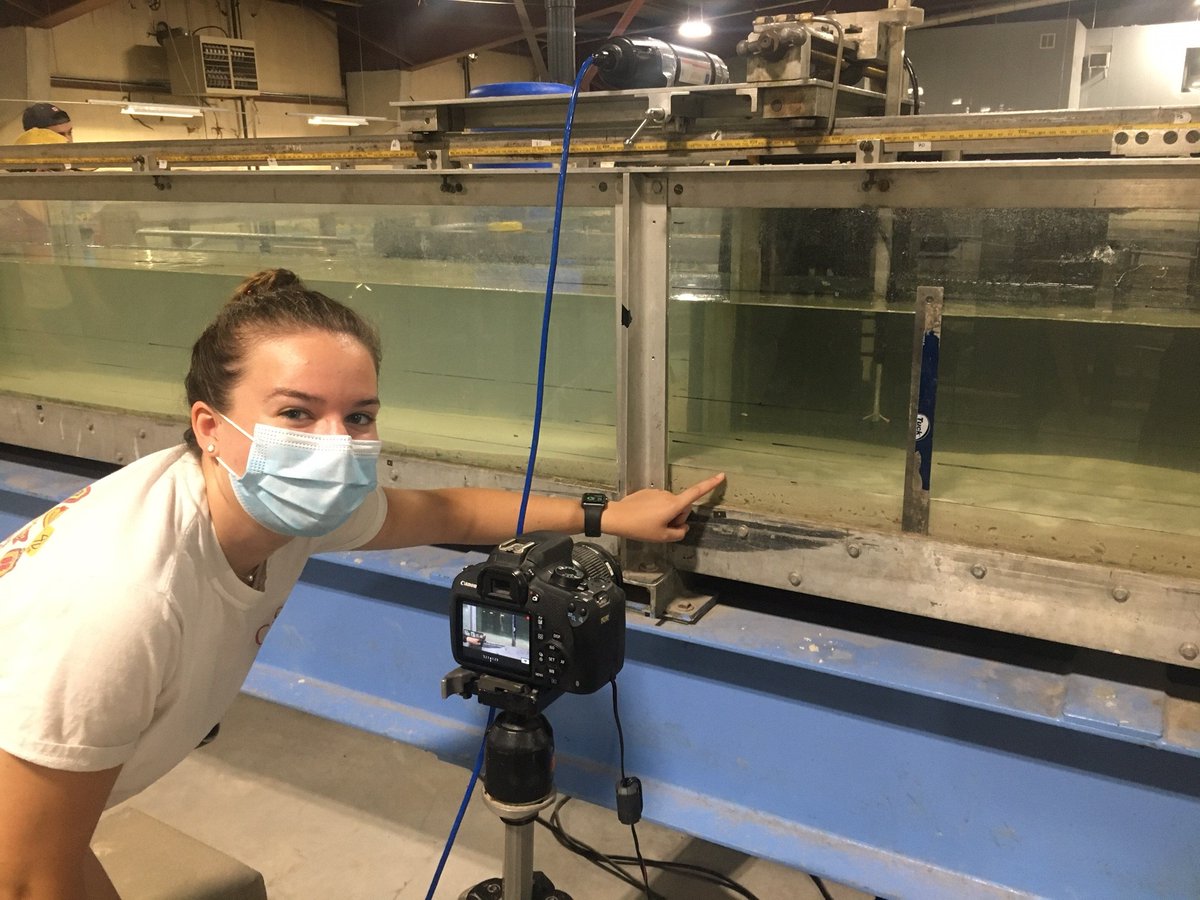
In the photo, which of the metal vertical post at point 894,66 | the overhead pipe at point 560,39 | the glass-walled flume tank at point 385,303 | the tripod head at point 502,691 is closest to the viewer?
the tripod head at point 502,691

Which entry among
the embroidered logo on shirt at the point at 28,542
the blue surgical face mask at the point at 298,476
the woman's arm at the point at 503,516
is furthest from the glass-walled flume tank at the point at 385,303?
the embroidered logo on shirt at the point at 28,542

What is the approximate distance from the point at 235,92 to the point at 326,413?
562 cm

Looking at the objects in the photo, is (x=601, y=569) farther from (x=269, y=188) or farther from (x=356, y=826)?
(x=356, y=826)

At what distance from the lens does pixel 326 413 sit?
0.98 metres

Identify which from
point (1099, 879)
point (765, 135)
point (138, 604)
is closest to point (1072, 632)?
point (1099, 879)

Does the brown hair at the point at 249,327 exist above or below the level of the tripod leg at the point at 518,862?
above

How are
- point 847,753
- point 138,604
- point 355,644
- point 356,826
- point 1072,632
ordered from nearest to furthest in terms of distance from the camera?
point 138,604
point 1072,632
point 847,753
point 355,644
point 356,826

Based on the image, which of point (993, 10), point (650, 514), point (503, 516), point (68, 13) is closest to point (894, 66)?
point (650, 514)

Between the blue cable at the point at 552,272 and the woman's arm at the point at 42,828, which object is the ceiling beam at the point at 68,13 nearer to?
the blue cable at the point at 552,272

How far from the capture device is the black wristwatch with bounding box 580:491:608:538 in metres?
1.32

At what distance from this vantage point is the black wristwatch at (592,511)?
1.32 meters

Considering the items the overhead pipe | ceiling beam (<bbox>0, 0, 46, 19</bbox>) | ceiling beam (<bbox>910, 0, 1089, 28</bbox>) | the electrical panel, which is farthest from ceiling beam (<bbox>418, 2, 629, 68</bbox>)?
the overhead pipe

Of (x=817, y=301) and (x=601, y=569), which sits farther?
(x=817, y=301)

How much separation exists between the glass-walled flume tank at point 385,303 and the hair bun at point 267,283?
1.58ft
